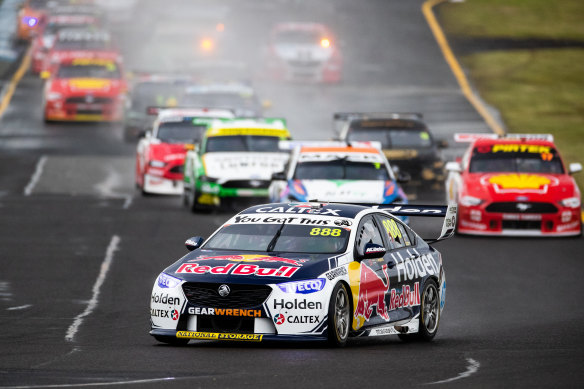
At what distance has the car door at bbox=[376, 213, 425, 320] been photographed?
522 inches

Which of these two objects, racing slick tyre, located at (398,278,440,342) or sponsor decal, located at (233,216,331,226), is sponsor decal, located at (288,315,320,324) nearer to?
sponsor decal, located at (233,216,331,226)

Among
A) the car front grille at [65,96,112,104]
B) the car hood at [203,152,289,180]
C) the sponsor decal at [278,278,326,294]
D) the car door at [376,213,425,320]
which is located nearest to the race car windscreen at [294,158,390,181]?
the car hood at [203,152,289,180]

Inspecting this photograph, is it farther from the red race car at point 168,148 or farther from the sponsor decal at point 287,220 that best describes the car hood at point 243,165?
the sponsor decal at point 287,220

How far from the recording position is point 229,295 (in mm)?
12016

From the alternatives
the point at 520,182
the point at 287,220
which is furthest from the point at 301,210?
the point at 520,182

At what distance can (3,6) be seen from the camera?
6531 centimetres

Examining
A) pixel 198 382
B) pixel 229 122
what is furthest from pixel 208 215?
pixel 198 382

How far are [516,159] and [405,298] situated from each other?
11.2m

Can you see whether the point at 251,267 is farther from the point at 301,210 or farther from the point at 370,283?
the point at 301,210

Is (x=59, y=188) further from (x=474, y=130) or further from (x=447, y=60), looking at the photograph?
(x=447, y=60)

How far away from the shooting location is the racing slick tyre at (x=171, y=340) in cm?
1234

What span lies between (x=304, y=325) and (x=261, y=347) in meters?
0.53

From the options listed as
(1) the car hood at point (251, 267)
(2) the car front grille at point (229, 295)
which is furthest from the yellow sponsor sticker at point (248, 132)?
(2) the car front grille at point (229, 295)

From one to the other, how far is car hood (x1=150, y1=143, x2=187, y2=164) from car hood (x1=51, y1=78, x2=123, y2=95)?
11233 mm
